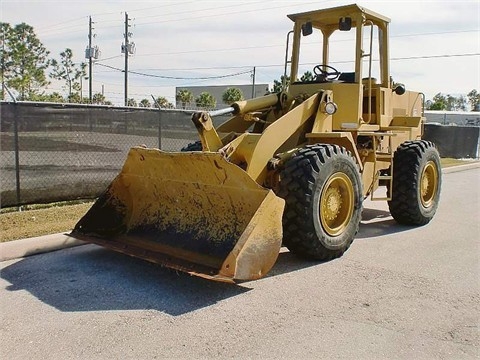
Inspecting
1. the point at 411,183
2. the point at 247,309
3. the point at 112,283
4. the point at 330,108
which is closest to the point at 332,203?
the point at 330,108

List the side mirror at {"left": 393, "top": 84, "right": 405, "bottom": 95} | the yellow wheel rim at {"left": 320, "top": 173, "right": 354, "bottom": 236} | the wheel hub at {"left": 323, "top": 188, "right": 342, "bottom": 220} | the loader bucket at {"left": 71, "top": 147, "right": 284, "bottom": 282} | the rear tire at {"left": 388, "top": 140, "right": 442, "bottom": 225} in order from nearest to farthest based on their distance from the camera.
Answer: the loader bucket at {"left": 71, "top": 147, "right": 284, "bottom": 282}, the yellow wheel rim at {"left": 320, "top": 173, "right": 354, "bottom": 236}, the wheel hub at {"left": 323, "top": 188, "right": 342, "bottom": 220}, the rear tire at {"left": 388, "top": 140, "right": 442, "bottom": 225}, the side mirror at {"left": 393, "top": 84, "right": 405, "bottom": 95}

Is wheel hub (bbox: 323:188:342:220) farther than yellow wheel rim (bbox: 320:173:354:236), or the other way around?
wheel hub (bbox: 323:188:342:220)

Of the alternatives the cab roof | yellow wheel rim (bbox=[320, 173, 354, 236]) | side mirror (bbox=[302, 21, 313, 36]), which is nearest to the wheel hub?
yellow wheel rim (bbox=[320, 173, 354, 236])

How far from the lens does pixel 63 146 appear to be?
826 centimetres

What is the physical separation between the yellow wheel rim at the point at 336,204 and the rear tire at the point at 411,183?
1826mm

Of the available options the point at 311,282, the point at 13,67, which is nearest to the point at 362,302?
the point at 311,282

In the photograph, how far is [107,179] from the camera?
8938mm

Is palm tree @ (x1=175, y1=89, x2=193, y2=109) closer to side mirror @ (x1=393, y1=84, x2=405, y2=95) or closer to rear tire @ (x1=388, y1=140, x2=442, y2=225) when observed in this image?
side mirror @ (x1=393, y1=84, x2=405, y2=95)

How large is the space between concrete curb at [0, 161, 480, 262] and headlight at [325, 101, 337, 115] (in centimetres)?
349

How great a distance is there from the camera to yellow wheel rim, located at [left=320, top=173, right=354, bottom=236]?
5781 mm

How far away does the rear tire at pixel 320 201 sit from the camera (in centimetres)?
541

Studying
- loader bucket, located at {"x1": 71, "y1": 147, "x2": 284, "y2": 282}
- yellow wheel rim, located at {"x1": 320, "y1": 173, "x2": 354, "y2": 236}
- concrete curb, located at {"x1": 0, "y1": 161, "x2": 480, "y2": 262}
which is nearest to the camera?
loader bucket, located at {"x1": 71, "y1": 147, "x2": 284, "y2": 282}

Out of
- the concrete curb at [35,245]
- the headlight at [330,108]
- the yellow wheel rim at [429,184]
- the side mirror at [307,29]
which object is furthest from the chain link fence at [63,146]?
the yellow wheel rim at [429,184]

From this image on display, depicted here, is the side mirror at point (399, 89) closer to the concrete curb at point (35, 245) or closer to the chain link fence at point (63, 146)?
the chain link fence at point (63, 146)
